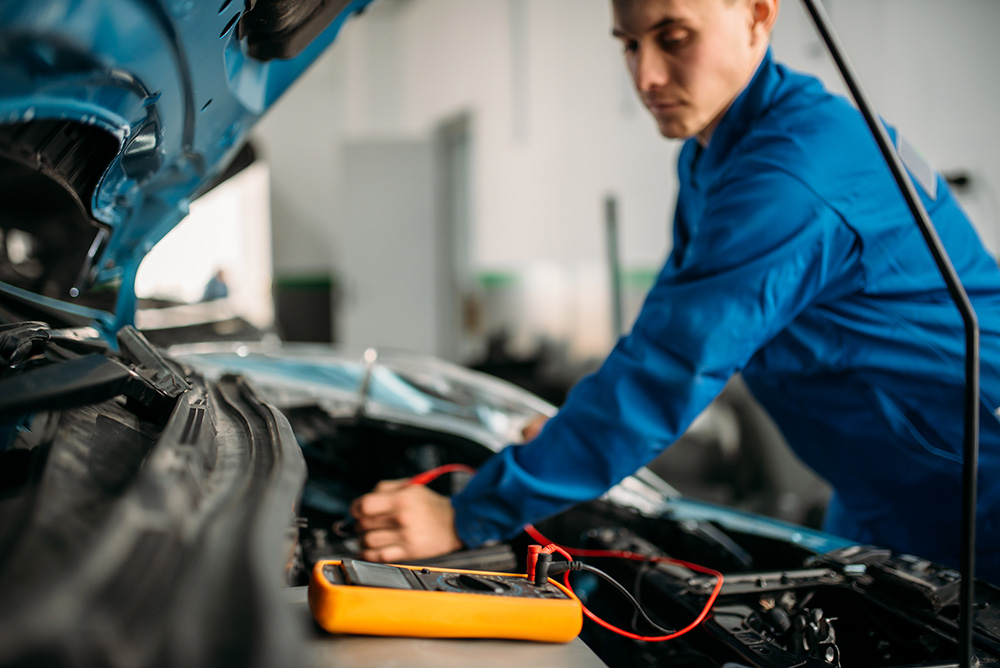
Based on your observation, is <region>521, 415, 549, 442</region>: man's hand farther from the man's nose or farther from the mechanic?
the man's nose

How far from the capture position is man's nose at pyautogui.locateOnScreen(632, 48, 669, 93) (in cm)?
91

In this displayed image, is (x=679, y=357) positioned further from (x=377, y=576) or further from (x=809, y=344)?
A: (x=377, y=576)

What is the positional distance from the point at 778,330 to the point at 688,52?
38cm

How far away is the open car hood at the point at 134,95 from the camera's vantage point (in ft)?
1.82

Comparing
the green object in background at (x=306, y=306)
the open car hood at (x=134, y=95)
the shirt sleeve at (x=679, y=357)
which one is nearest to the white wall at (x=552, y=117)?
the green object in background at (x=306, y=306)

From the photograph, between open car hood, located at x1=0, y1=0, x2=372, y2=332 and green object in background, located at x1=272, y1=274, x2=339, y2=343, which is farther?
green object in background, located at x1=272, y1=274, x2=339, y2=343

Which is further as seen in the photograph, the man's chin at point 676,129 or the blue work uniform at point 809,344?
the man's chin at point 676,129

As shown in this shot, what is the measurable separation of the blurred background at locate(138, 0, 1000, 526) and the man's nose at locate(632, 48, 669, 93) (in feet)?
3.81

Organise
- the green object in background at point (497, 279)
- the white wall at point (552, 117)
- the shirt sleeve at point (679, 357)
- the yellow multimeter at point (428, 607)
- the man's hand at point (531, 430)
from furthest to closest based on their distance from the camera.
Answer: the green object in background at point (497, 279), the white wall at point (552, 117), the man's hand at point (531, 430), the shirt sleeve at point (679, 357), the yellow multimeter at point (428, 607)

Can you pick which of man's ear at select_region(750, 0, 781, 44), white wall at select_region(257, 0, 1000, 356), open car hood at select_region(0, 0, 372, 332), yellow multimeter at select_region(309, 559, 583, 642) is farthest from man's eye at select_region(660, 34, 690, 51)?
white wall at select_region(257, 0, 1000, 356)

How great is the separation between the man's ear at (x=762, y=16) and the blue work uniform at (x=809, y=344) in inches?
2.4

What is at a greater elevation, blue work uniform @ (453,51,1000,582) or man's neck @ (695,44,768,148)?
man's neck @ (695,44,768,148)

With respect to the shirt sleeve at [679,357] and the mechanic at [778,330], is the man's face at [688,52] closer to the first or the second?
the mechanic at [778,330]

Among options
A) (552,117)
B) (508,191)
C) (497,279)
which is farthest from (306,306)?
(552,117)
